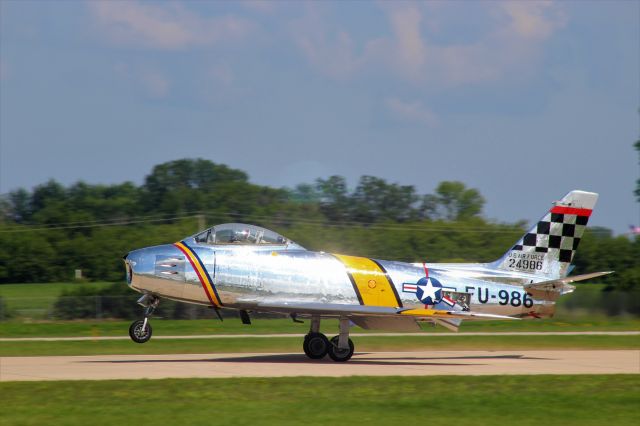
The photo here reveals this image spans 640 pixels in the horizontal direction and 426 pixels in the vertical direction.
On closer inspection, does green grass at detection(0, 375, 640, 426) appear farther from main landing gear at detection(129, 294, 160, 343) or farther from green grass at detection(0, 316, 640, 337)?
green grass at detection(0, 316, 640, 337)

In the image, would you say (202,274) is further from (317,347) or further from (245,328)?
(245,328)

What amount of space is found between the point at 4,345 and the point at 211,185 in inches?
2452

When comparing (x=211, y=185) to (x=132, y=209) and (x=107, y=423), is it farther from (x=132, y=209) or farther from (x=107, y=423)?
(x=107, y=423)

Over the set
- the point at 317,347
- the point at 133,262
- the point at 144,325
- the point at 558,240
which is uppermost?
the point at 558,240

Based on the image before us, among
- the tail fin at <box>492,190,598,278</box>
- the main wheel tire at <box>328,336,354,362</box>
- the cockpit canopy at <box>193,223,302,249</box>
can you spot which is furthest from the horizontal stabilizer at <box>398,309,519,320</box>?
the tail fin at <box>492,190,598,278</box>

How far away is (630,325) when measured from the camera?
33938 millimetres

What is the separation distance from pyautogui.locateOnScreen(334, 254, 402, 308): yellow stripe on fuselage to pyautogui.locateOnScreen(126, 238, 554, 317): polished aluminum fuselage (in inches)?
3.2

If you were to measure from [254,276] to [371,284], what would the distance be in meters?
2.71

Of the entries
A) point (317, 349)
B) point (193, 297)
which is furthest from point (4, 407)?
point (317, 349)

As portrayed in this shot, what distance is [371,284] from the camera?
67.1 ft

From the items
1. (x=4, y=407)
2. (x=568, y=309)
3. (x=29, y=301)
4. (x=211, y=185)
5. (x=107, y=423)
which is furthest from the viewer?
(x=211, y=185)

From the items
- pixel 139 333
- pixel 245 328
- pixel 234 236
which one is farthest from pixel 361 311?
pixel 245 328

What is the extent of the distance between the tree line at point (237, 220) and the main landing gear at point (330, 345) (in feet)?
90.4

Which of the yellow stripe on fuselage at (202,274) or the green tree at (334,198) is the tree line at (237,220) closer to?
the green tree at (334,198)
